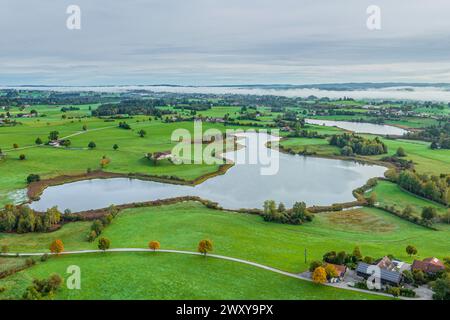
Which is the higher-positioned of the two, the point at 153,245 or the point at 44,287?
the point at 153,245

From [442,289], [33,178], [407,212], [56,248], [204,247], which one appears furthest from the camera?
[33,178]

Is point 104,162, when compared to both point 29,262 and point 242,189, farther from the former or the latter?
point 29,262

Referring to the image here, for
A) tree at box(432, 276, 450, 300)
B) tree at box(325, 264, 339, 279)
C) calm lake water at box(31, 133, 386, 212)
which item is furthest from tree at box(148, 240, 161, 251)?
tree at box(432, 276, 450, 300)

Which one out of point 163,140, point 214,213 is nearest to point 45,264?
point 214,213

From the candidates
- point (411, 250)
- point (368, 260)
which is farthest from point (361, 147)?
point (368, 260)

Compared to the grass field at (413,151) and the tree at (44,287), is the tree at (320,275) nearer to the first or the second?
the tree at (44,287)

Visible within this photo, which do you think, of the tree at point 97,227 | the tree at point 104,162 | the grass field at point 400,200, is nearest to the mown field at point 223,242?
the tree at point 97,227

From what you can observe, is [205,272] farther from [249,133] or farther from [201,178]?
[249,133]
